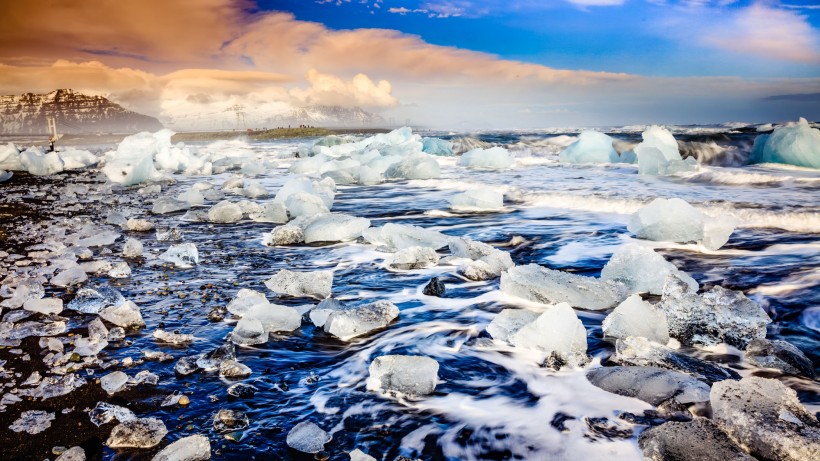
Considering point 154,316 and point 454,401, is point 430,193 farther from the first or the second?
point 454,401

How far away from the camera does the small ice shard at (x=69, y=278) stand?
363 cm

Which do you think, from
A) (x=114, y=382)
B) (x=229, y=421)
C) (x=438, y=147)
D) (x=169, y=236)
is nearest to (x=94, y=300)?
(x=114, y=382)

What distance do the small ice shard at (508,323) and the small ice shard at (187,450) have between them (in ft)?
5.15

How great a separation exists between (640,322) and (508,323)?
2.25 ft

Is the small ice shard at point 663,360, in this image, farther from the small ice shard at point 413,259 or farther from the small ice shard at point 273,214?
the small ice shard at point 273,214

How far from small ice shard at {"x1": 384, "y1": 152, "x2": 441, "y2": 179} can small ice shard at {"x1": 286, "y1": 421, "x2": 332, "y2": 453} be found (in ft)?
35.0

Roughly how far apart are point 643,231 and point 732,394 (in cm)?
362

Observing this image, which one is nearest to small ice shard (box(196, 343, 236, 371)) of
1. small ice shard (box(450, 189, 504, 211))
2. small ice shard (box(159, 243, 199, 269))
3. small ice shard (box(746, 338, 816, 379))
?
small ice shard (box(159, 243, 199, 269))

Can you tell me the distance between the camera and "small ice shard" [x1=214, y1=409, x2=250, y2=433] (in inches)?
71.3

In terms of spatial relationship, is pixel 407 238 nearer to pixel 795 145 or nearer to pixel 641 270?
pixel 641 270

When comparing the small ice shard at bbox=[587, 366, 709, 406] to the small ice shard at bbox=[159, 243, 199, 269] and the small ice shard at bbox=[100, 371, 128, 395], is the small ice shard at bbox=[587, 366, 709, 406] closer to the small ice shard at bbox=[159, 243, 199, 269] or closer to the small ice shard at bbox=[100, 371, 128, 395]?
the small ice shard at bbox=[100, 371, 128, 395]

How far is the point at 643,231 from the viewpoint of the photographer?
5035 millimetres

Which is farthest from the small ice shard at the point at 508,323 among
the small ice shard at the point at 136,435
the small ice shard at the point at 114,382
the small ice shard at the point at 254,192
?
the small ice shard at the point at 254,192

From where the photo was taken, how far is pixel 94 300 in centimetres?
305
